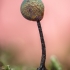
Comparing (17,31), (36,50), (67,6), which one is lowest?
(36,50)

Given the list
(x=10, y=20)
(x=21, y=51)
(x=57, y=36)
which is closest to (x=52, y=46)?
(x=57, y=36)

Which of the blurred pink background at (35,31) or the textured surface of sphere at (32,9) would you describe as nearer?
the textured surface of sphere at (32,9)

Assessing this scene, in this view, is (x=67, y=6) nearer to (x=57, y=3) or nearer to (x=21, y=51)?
(x=57, y=3)

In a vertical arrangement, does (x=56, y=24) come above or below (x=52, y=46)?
above

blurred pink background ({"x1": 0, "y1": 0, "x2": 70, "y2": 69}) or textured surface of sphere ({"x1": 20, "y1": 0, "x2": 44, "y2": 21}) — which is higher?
textured surface of sphere ({"x1": 20, "y1": 0, "x2": 44, "y2": 21})

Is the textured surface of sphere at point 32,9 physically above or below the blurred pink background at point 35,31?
above

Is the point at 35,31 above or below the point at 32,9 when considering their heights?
below

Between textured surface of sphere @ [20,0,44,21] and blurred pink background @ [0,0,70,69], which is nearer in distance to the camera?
textured surface of sphere @ [20,0,44,21]

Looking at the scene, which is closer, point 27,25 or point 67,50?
point 67,50
